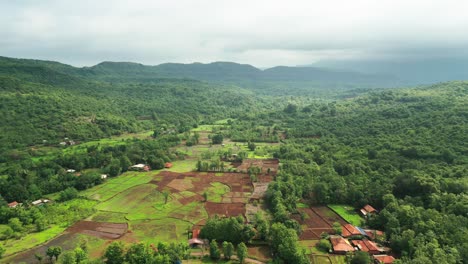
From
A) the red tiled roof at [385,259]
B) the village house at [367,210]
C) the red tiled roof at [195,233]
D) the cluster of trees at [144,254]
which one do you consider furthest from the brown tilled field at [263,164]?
the cluster of trees at [144,254]

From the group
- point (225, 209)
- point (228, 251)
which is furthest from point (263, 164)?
point (228, 251)

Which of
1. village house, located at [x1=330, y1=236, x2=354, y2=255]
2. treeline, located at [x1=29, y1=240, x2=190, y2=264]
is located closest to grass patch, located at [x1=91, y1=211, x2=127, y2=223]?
treeline, located at [x1=29, y1=240, x2=190, y2=264]

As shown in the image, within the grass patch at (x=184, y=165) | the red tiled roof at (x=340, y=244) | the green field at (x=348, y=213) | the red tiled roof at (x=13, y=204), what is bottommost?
the green field at (x=348, y=213)

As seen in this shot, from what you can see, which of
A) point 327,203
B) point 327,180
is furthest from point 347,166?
point 327,203

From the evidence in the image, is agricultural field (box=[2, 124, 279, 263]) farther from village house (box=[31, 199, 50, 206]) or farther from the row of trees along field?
the row of trees along field

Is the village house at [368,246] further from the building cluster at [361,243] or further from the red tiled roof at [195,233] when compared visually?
the red tiled roof at [195,233]

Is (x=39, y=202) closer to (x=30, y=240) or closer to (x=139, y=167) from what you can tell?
(x=30, y=240)
